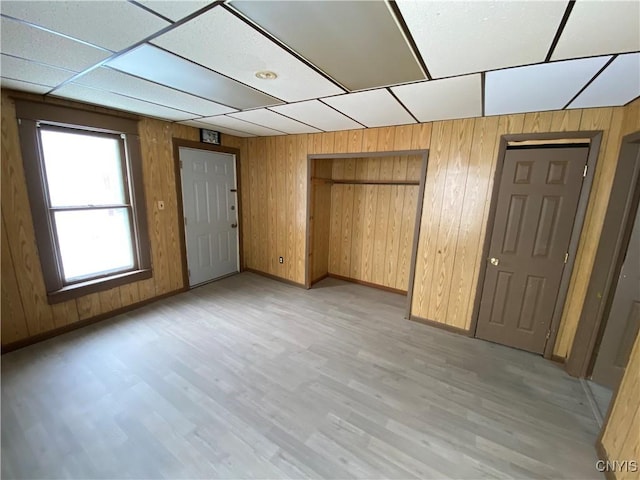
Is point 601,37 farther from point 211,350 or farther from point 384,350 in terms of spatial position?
point 211,350

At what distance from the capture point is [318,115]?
2.67 metres

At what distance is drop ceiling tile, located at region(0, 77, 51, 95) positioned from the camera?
200cm

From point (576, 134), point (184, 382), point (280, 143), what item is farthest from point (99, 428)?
point (576, 134)

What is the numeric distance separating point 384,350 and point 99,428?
236cm

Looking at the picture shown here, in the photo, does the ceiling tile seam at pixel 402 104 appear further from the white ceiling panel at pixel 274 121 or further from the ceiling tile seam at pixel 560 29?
the white ceiling panel at pixel 274 121

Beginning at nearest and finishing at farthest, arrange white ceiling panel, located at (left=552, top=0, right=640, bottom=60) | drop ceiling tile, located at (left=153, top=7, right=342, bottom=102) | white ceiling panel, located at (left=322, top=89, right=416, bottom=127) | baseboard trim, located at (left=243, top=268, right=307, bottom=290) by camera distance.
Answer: white ceiling panel, located at (left=552, top=0, right=640, bottom=60)
drop ceiling tile, located at (left=153, top=7, right=342, bottom=102)
white ceiling panel, located at (left=322, top=89, right=416, bottom=127)
baseboard trim, located at (left=243, top=268, right=307, bottom=290)

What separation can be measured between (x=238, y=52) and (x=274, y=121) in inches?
65.4

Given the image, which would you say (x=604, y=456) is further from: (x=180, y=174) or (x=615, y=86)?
(x=180, y=174)

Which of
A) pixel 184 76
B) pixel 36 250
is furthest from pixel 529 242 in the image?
pixel 36 250

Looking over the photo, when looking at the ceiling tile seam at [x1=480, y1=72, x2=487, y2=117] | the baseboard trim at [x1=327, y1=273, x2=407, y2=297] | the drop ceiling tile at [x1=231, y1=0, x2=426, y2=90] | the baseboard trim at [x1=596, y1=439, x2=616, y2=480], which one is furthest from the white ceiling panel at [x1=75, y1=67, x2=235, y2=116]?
the baseboard trim at [x1=596, y1=439, x2=616, y2=480]

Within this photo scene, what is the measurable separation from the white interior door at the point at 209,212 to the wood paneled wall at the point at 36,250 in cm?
22

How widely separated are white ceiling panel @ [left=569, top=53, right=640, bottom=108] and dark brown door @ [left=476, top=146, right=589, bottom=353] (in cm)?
41

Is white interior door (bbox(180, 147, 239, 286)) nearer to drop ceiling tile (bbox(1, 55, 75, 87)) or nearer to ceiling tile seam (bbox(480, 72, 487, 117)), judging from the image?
drop ceiling tile (bbox(1, 55, 75, 87))

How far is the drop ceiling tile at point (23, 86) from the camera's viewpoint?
200 cm
